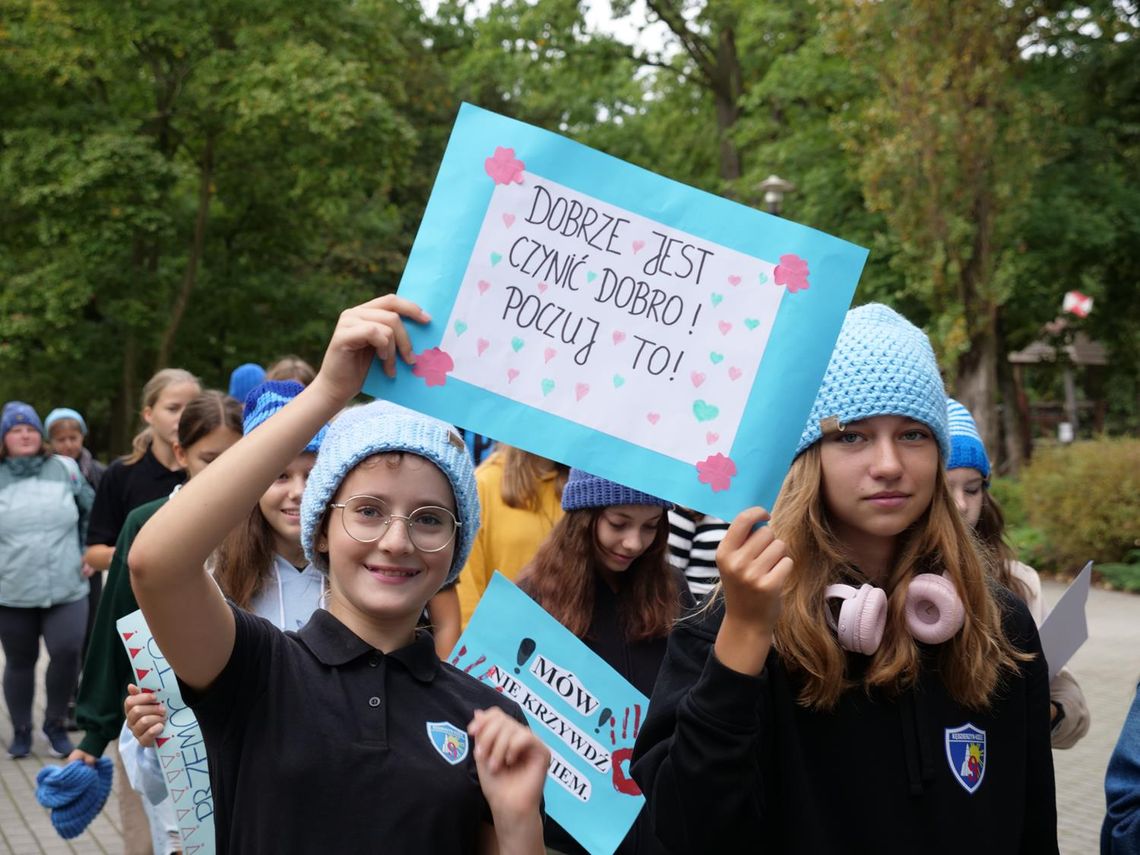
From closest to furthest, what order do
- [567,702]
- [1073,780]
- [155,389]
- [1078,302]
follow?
[567,702]
[155,389]
[1073,780]
[1078,302]

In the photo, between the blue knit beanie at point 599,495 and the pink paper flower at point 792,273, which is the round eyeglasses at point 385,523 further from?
the blue knit beanie at point 599,495

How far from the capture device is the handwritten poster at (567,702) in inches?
129

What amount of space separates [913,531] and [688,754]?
0.62 metres

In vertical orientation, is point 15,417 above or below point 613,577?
below

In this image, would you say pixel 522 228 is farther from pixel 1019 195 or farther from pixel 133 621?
pixel 1019 195

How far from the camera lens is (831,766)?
2.22 meters

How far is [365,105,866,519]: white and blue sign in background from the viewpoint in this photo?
2219 millimetres

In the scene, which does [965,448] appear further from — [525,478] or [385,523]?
[385,523]

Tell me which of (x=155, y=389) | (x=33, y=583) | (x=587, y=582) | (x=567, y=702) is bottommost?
(x=33, y=583)

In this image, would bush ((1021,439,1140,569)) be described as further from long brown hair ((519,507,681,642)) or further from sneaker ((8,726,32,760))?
long brown hair ((519,507,681,642))

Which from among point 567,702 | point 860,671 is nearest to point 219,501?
point 860,671

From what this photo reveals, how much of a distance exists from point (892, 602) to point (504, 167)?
1.00 m

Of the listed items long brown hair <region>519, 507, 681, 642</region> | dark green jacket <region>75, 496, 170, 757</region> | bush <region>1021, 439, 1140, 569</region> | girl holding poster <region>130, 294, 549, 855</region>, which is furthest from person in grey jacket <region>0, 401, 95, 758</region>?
bush <region>1021, 439, 1140, 569</region>

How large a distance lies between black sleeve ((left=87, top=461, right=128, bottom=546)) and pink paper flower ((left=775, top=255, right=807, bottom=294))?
4953 mm
